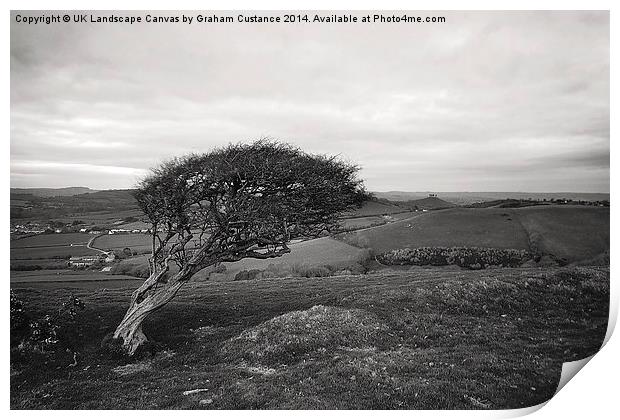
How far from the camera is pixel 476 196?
9.68 metres

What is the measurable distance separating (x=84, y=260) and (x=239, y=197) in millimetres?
4131

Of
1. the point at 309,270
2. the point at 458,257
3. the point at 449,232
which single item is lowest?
the point at 309,270

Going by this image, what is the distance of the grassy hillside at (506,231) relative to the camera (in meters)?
8.56

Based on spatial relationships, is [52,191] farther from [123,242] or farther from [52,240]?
[123,242]

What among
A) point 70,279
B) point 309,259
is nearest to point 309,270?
point 309,259

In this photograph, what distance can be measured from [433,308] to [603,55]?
6.42 metres

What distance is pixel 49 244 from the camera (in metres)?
8.62

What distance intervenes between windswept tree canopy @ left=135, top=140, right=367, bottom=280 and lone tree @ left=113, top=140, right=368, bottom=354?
0.07 feet

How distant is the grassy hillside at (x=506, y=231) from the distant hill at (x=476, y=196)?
0.28m

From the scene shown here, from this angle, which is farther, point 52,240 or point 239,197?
point 52,240

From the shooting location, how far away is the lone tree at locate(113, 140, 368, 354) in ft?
26.9

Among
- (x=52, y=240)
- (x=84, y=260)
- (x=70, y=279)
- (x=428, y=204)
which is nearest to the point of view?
(x=52, y=240)
